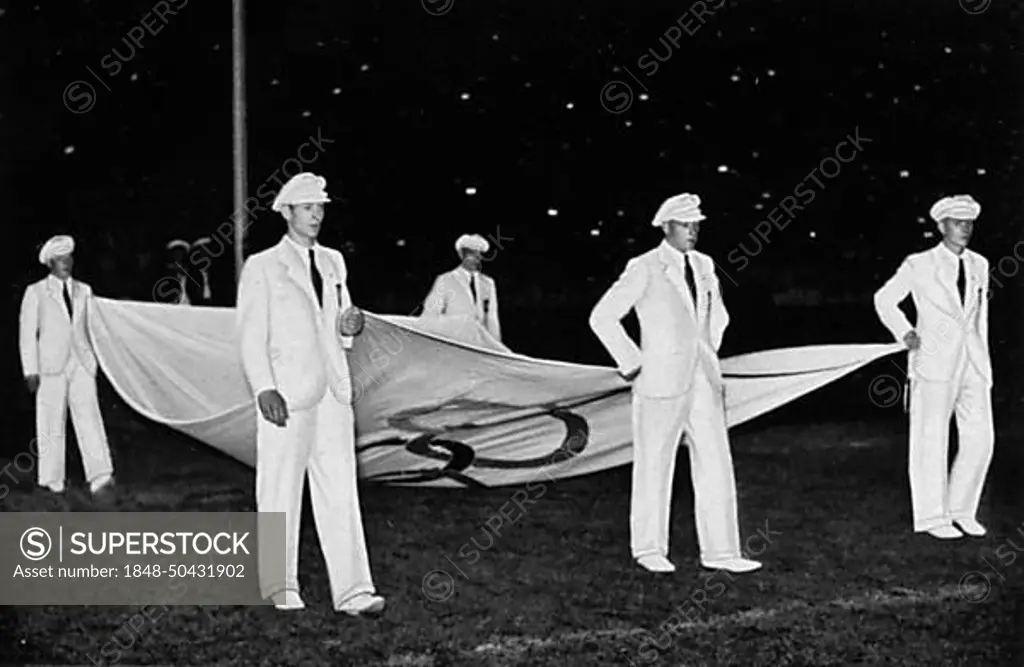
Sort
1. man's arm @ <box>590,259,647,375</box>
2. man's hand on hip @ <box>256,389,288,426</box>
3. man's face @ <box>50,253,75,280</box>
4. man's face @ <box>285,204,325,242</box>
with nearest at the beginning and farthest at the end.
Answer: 1. man's hand on hip @ <box>256,389,288,426</box>
2. man's face @ <box>285,204,325,242</box>
3. man's arm @ <box>590,259,647,375</box>
4. man's face @ <box>50,253,75,280</box>

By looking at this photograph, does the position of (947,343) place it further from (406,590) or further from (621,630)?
(406,590)

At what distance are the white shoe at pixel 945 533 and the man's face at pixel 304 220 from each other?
6.07 feet

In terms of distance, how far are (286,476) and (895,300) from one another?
1.70m

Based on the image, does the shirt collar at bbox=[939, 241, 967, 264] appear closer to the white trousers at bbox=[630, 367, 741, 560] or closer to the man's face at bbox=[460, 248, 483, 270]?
the white trousers at bbox=[630, 367, 741, 560]

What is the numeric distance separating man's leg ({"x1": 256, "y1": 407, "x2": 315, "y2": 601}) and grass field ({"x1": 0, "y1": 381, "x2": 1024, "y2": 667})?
2.0 inches

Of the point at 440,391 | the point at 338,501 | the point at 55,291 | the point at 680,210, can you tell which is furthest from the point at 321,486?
the point at 680,210

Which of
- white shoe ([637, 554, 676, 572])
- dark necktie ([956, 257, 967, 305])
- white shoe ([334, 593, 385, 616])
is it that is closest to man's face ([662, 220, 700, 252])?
dark necktie ([956, 257, 967, 305])

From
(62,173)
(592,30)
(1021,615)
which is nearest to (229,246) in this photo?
(62,173)

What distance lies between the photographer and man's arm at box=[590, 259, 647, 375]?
148 inches

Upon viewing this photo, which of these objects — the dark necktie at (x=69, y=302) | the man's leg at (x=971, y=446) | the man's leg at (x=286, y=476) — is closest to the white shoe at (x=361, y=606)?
the man's leg at (x=286, y=476)

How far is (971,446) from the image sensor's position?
385 centimetres

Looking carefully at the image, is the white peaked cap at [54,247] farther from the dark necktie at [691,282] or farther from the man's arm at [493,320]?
the dark necktie at [691,282]

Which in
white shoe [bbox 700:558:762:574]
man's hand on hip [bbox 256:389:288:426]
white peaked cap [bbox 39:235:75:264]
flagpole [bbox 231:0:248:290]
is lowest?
white shoe [bbox 700:558:762:574]

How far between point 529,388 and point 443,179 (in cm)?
62
